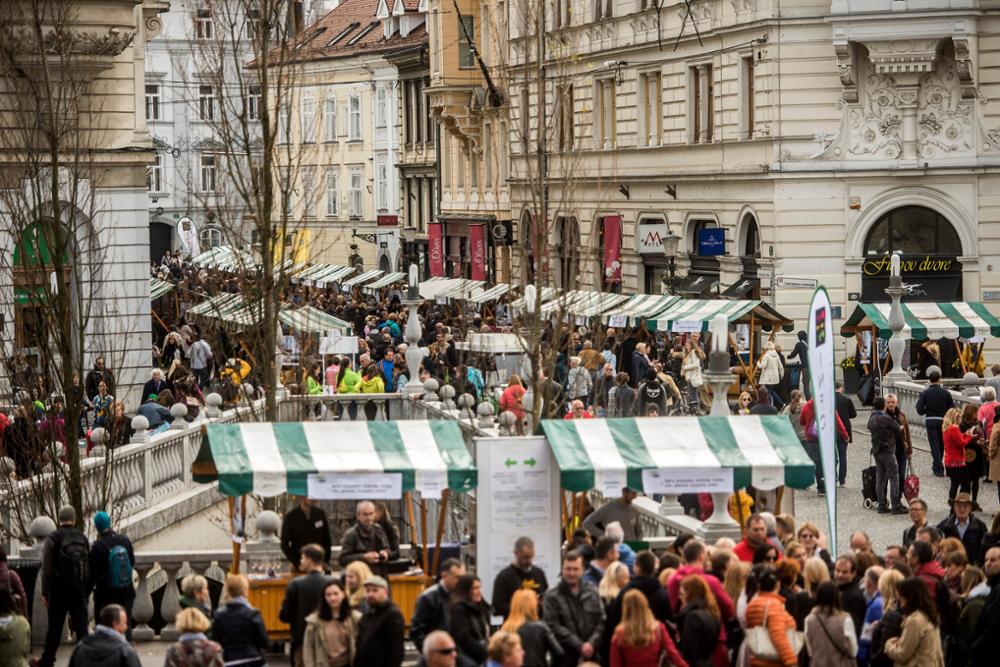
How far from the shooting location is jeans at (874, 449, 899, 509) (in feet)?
89.2

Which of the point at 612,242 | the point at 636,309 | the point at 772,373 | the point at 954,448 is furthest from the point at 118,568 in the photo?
the point at 612,242

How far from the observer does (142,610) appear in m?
20.0

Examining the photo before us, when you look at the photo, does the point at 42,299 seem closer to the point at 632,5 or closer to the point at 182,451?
the point at 182,451

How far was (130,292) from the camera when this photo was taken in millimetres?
38812

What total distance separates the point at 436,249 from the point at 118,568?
2259 inches

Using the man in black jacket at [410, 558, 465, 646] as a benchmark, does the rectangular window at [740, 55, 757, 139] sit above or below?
above

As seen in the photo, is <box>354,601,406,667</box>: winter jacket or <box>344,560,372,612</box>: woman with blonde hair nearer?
<box>354,601,406,667</box>: winter jacket

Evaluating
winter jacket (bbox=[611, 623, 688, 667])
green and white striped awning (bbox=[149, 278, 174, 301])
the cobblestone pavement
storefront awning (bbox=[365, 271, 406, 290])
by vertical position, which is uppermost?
green and white striped awning (bbox=[149, 278, 174, 301])

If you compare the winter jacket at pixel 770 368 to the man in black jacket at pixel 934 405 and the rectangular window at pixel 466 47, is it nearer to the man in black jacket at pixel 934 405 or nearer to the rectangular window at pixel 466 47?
the man in black jacket at pixel 934 405

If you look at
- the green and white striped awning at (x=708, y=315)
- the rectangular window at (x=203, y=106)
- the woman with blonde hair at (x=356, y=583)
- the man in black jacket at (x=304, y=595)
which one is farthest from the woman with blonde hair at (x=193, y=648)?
the green and white striped awning at (x=708, y=315)

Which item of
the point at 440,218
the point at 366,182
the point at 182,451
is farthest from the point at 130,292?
the point at 366,182

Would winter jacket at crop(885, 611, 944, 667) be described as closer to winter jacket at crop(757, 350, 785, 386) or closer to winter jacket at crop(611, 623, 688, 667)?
winter jacket at crop(611, 623, 688, 667)

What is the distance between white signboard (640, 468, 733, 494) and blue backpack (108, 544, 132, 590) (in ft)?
14.9

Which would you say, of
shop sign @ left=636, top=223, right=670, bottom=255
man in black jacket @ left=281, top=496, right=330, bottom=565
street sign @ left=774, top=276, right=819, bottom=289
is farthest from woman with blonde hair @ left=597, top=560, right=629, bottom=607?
shop sign @ left=636, top=223, right=670, bottom=255
